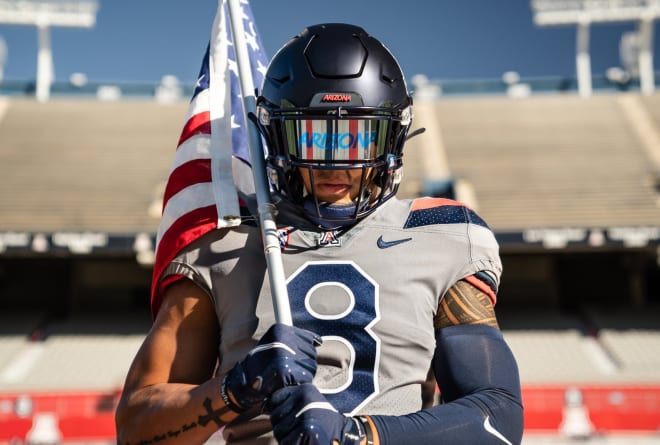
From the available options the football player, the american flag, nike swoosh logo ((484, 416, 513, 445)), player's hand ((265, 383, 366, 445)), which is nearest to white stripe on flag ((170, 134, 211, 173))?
the american flag

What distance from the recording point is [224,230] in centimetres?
187

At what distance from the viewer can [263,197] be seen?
6.06 feet

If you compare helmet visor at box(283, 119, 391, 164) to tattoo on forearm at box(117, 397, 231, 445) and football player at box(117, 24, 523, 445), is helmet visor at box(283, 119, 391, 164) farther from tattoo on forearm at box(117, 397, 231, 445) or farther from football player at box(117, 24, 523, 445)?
tattoo on forearm at box(117, 397, 231, 445)

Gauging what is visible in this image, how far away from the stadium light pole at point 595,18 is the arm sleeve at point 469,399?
19.2 metres

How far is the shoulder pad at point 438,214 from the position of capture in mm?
1861

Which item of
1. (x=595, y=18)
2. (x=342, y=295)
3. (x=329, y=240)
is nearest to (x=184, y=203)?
(x=329, y=240)

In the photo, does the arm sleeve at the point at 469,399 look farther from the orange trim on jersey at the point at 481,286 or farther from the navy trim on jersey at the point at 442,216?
the navy trim on jersey at the point at 442,216

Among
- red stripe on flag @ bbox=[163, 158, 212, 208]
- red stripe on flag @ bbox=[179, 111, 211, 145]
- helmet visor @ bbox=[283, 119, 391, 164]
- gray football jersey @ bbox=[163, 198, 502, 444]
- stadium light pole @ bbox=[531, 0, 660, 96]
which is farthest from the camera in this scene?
stadium light pole @ bbox=[531, 0, 660, 96]

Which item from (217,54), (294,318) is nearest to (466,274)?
(294,318)

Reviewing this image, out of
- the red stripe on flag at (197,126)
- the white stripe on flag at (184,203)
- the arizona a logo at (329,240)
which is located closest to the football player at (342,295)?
the arizona a logo at (329,240)

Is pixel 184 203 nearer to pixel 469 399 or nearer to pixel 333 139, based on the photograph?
pixel 333 139

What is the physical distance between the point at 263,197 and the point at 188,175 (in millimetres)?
370

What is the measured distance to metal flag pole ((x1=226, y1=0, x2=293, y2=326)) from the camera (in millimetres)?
1604

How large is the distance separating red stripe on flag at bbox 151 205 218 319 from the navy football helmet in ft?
0.63
